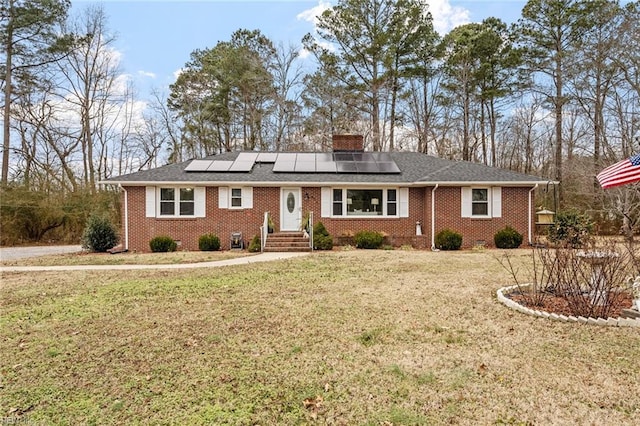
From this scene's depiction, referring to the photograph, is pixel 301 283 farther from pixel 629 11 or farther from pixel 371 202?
pixel 629 11

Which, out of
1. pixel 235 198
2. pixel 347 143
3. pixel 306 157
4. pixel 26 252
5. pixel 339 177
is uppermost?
pixel 347 143

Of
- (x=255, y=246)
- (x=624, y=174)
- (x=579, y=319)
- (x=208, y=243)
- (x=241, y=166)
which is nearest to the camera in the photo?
(x=579, y=319)

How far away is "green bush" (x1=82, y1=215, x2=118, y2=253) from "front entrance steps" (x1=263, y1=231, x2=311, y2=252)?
6087 mm

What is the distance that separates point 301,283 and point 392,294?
6.30ft

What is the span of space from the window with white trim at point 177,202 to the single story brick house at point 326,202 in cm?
4

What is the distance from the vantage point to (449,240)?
13664 mm

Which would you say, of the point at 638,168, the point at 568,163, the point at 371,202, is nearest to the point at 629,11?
the point at 568,163

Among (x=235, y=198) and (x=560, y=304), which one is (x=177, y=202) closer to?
(x=235, y=198)

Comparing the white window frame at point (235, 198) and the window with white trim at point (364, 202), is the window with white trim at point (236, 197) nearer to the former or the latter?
the white window frame at point (235, 198)

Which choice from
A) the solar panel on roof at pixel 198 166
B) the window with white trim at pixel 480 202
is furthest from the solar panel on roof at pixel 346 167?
the solar panel on roof at pixel 198 166

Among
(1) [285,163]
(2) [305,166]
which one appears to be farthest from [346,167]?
(1) [285,163]

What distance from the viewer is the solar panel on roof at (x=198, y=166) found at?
1505cm

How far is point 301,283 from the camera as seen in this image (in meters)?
7.38

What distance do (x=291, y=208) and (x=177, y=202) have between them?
14.8 ft
